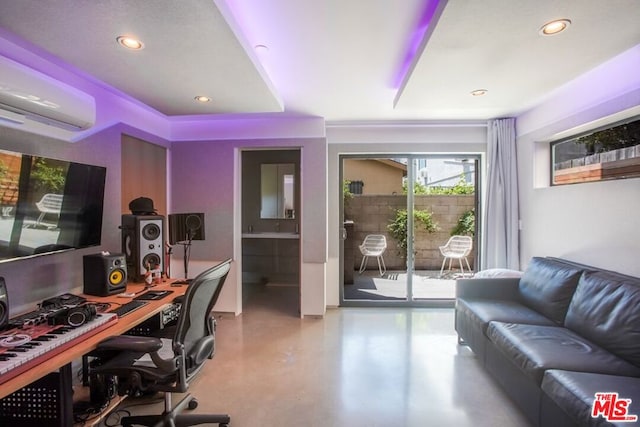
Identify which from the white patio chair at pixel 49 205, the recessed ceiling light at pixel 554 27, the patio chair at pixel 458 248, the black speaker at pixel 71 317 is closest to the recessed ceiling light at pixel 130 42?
the white patio chair at pixel 49 205

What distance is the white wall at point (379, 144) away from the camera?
12.7 ft

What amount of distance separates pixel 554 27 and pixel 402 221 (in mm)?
3046

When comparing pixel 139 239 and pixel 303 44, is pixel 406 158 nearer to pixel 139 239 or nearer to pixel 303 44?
pixel 303 44

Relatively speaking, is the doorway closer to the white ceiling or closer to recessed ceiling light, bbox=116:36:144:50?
the white ceiling

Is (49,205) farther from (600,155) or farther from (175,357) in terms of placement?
(600,155)

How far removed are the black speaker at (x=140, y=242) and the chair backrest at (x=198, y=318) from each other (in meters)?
0.97

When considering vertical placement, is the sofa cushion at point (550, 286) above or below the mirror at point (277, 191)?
below

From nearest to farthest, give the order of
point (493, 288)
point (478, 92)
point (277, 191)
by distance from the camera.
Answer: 1. point (478, 92)
2. point (493, 288)
3. point (277, 191)

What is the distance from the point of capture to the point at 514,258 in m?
3.53

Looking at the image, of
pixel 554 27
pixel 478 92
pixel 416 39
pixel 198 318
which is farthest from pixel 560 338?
pixel 198 318

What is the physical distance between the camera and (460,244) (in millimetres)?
4621

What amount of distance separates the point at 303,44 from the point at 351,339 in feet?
→ 8.91

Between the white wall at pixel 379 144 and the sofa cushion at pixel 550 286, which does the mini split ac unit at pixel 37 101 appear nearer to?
the white wall at pixel 379 144

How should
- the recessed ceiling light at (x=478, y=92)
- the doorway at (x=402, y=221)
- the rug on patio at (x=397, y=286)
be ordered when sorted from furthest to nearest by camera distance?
1. the rug on patio at (x=397, y=286)
2. the doorway at (x=402, y=221)
3. the recessed ceiling light at (x=478, y=92)
